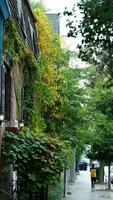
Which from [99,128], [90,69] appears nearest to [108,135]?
[99,128]

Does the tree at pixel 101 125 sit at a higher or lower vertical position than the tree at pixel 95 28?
lower

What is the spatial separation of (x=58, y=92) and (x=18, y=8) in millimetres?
7911

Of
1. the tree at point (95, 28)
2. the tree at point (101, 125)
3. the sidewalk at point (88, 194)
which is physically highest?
the tree at point (95, 28)

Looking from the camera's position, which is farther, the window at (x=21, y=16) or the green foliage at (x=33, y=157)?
the window at (x=21, y=16)

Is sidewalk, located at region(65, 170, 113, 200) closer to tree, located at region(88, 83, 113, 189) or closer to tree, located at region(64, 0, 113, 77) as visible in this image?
tree, located at region(88, 83, 113, 189)

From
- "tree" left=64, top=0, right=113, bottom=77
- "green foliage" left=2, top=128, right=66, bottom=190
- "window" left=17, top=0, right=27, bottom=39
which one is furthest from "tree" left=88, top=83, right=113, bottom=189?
"green foliage" left=2, top=128, right=66, bottom=190

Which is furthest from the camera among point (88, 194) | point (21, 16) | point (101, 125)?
point (101, 125)

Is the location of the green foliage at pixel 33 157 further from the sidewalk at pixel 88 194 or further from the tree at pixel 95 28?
the sidewalk at pixel 88 194

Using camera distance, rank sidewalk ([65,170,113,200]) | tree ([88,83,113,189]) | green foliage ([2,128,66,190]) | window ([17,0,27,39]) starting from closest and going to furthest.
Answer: green foliage ([2,128,66,190]) → window ([17,0,27,39]) → sidewalk ([65,170,113,200]) → tree ([88,83,113,189])

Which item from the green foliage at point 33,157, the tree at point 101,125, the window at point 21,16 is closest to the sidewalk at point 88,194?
the tree at point 101,125

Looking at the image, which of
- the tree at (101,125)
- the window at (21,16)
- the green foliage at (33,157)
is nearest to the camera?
the green foliage at (33,157)

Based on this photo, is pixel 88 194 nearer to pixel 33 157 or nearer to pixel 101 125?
pixel 101 125

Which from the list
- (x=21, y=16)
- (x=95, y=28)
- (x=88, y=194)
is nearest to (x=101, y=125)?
(x=88, y=194)

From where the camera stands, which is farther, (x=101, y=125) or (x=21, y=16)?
(x=101, y=125)
